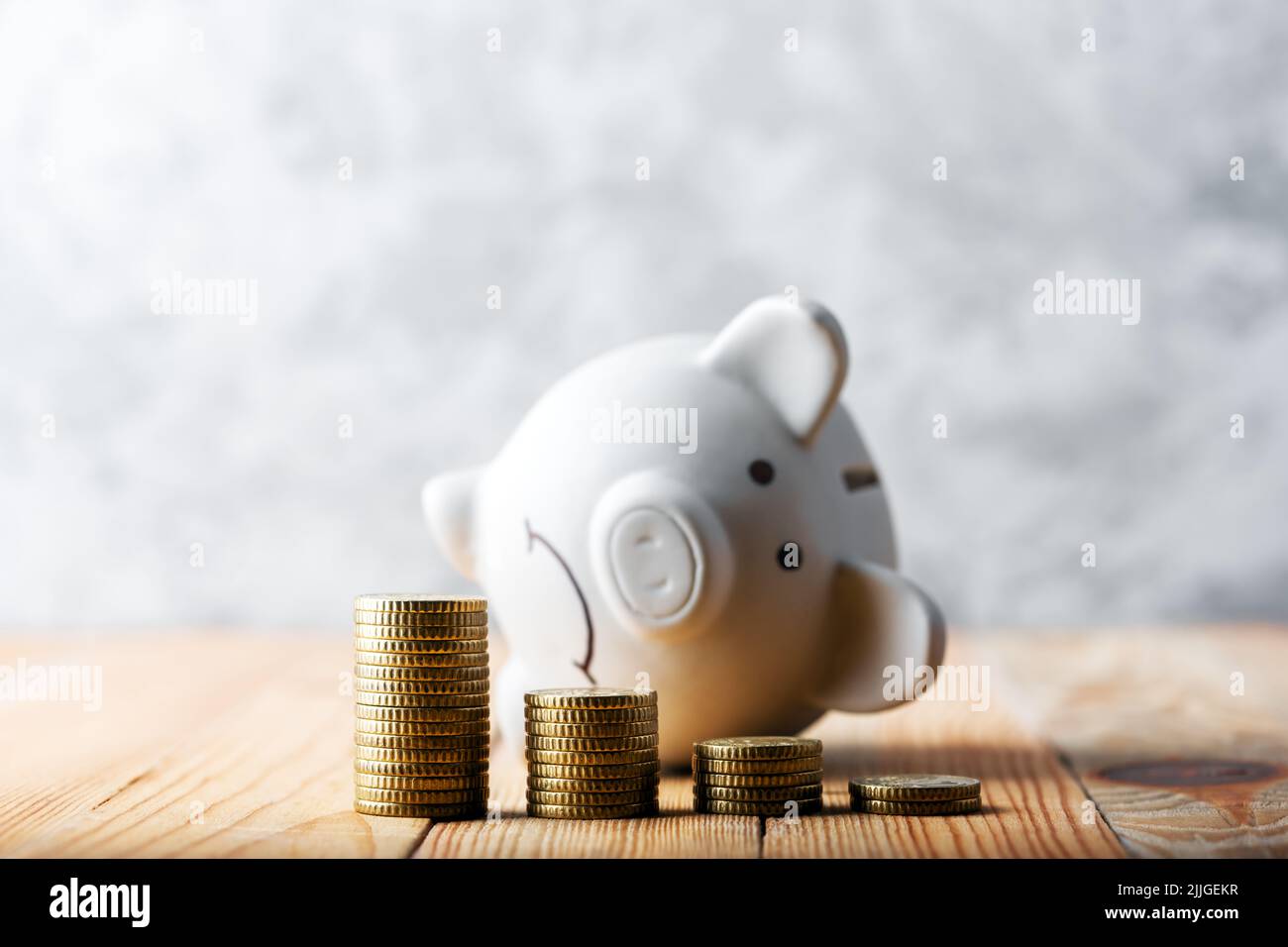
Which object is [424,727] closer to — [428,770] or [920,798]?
[428,770]

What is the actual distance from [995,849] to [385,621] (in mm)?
513

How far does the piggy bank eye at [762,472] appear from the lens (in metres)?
1.42

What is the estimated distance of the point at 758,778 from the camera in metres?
1.30

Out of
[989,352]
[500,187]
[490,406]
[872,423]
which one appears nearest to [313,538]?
[490,406]

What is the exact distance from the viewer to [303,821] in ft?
4.23

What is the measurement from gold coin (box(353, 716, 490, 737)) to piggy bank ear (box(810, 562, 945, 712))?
0.38m

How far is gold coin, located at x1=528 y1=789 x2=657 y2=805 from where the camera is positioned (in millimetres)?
1274

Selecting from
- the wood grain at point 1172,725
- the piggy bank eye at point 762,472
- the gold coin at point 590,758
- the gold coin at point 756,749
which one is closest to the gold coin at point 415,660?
the gold coin at point 590,758

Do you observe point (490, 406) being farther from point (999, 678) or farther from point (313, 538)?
point (999, 678)

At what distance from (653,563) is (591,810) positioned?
23cm

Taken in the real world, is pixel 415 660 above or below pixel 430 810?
above

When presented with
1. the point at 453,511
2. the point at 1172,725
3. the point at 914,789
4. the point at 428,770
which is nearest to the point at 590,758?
the point at 428,770

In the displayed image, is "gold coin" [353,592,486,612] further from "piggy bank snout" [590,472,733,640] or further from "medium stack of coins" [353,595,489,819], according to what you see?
"piggy bank snout" [590,472,733,640]
